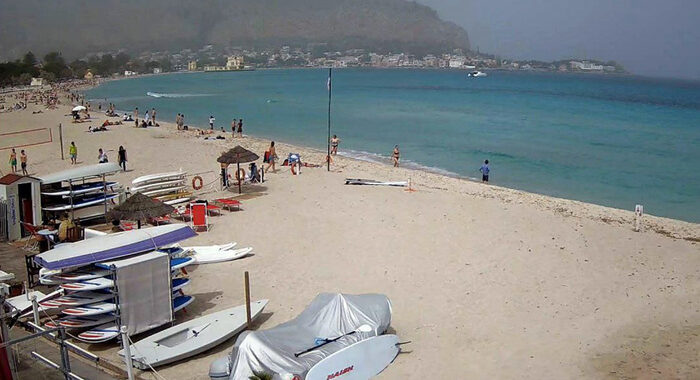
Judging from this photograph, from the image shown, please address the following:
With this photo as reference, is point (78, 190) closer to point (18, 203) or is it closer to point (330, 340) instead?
point (18, 203)

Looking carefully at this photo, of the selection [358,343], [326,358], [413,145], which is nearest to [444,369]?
[358,343]

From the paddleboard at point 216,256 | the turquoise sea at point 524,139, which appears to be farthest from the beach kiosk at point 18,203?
the turquoise sea at point 524,139

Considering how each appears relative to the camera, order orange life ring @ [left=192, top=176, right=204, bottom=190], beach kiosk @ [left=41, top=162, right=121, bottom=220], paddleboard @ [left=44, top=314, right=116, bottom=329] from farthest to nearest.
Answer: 1. orange life ring @ [left=192, top=176, right=204, bottom=190]
2. beach kiosk @ [left=41, top=162, right=121, bottom=220]
3. paddleboard @ [left=44, top=314, right=116, bottom=329]

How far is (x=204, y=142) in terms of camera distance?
33.8m

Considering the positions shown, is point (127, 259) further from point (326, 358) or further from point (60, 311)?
point (326, 358)

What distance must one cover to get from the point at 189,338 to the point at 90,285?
176cm

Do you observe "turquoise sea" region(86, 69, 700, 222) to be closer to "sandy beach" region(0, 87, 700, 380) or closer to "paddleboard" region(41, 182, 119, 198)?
"sandy beach" region(0, 87, 700, 380)

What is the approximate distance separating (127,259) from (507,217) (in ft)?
38.6

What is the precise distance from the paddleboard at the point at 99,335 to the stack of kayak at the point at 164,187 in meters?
9.18

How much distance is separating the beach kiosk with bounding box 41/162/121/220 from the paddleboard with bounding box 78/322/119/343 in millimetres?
7179

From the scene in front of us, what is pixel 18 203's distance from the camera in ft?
50.0

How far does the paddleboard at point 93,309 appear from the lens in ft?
30.8

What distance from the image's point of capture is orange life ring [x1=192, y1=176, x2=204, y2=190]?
20559 mm

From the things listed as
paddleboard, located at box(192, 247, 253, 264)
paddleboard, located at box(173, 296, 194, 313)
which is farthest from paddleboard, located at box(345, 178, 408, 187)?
paddleboard, located at box(173, 296, 194, 313)
